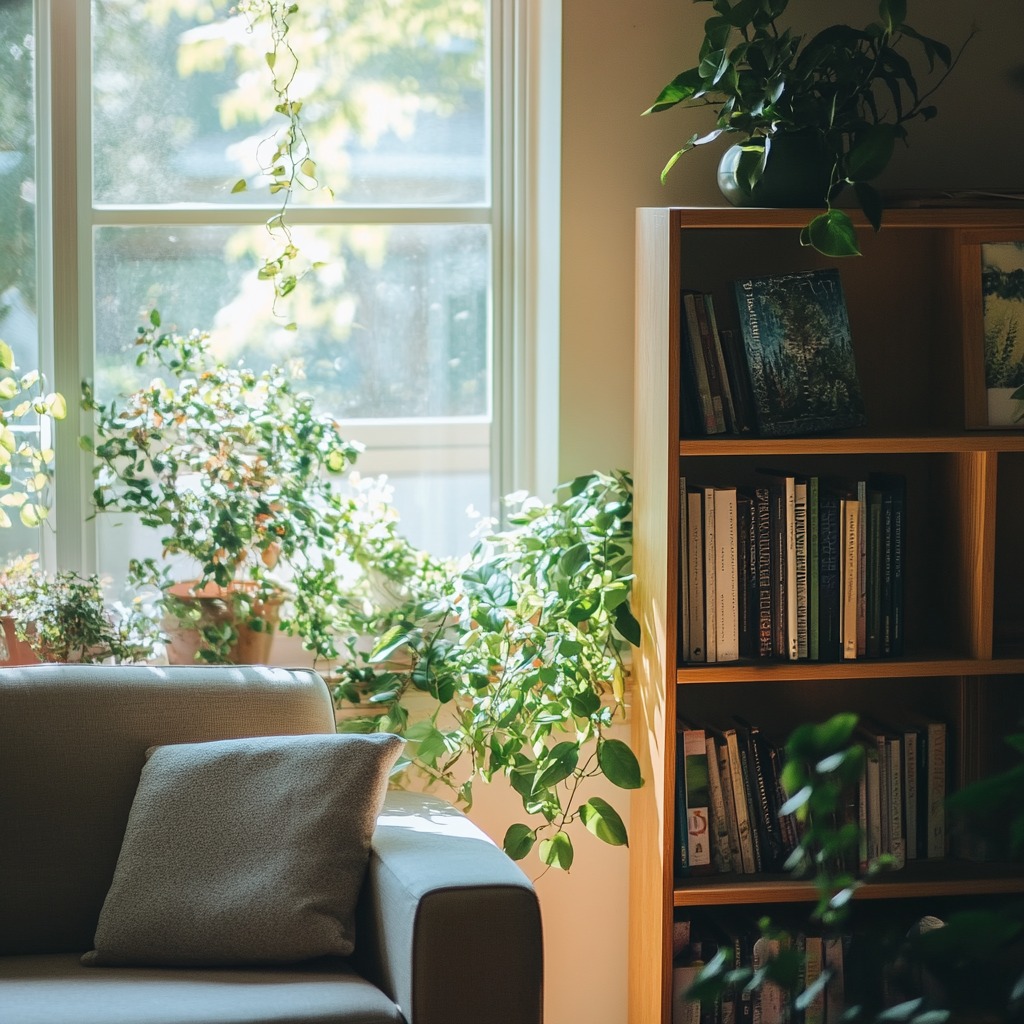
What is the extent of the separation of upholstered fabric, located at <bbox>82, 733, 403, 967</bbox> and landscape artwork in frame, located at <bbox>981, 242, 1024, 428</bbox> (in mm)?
1251

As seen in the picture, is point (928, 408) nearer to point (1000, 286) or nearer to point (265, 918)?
point (1000, 286)

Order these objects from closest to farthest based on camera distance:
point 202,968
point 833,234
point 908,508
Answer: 1. point 202,968
2. point 833,234
3. point 908,508

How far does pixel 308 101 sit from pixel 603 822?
1605mm

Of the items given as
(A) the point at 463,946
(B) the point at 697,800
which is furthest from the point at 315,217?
(A) the point at 463,946

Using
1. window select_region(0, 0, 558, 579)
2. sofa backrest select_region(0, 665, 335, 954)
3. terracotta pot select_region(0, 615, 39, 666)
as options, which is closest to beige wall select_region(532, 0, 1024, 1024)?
window select_region(0, 0, 558, 579)

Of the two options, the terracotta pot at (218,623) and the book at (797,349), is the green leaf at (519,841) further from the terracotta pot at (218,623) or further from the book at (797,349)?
the book at (797,349)

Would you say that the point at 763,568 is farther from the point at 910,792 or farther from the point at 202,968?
the point at 202,968

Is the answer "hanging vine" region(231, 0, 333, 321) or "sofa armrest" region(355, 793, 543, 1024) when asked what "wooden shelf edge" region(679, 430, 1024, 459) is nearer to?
"sofa armrest" region(355, 793, 543, 1024)

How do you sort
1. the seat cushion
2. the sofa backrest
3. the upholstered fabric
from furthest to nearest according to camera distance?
the sofa backrest → the upholstered fabric → the seat cushion

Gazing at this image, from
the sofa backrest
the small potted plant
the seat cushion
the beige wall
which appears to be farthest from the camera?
the beige wall

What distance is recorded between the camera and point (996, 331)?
6.95ft

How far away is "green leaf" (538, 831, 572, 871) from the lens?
83.3 inches

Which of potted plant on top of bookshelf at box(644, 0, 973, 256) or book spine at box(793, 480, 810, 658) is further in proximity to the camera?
book spine at box(793, 480, 810, 658)

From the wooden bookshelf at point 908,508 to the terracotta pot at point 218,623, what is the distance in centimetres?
76
